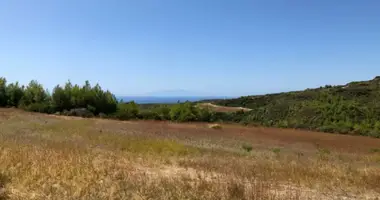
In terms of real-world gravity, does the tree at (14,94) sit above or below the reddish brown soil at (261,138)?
above

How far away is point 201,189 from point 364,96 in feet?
125

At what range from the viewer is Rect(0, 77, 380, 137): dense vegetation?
96.0ft

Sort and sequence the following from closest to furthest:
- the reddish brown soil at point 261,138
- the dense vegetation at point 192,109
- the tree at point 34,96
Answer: the reddish brown soil at point 261,138 → the dense vegetation at point 192,109 → the tree at point 34,96

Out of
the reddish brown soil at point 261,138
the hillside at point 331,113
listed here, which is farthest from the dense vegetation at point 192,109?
the reddish brown soil at point 261,138

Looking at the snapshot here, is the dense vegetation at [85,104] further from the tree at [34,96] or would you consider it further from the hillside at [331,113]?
the hillside at [331,113]

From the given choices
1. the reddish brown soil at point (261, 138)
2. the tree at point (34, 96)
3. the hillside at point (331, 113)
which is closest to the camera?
the reddish brown soil at point (261, 138)

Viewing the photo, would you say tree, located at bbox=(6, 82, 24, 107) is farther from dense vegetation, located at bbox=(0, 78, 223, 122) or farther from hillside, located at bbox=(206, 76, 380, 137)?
hillside, located at bbox=(206, 76, 380, 137)

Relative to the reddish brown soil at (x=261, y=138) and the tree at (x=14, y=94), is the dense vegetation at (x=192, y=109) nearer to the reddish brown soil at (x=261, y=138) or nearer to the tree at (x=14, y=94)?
the tree at (x=14, y=94)

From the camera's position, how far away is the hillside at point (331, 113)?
2661cm

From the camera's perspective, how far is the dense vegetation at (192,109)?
1152 inches

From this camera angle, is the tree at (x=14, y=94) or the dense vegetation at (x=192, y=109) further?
the tree at (x=14, y=94)

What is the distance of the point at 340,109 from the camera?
31328 mm

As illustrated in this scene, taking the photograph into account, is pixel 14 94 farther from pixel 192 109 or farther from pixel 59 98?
pixel 192 109

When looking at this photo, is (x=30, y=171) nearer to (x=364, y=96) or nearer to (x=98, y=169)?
(x=98, y=169)
